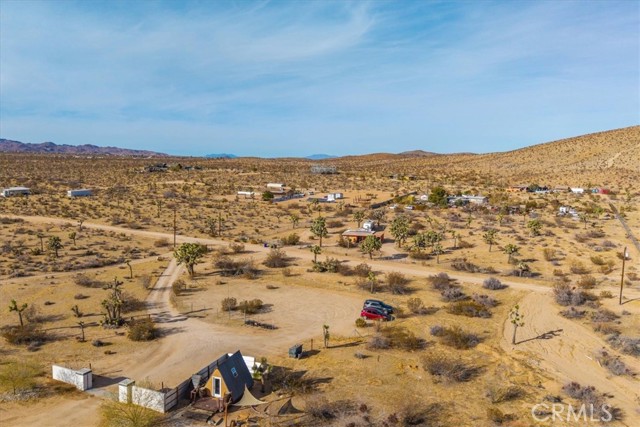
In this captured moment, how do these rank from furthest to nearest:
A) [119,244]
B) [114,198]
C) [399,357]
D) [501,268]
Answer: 1. [114,198]
2. [119,244]
3. [501,268]
4. [399,357]

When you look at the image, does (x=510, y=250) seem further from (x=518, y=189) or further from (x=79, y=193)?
(x=79, y=193)

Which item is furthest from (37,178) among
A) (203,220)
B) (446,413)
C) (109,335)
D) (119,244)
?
(446,413)

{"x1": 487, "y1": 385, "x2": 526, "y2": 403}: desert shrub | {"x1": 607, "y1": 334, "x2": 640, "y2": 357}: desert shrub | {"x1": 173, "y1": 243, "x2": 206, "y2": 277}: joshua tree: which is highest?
{"x1": 173, "y1": 243, "x2": 206, "y2": 277}: joshua tree

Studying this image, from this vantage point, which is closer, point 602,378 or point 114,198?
point 602,378

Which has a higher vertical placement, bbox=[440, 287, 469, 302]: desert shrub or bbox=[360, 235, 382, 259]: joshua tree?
bbox=[360, 235, 382, 259]: joshua tree

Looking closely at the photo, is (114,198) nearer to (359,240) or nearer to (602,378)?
(359,240)

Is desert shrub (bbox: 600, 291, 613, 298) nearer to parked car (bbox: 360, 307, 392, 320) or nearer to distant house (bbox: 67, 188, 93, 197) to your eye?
parked car (bbox: 360, 307, 392, 320)

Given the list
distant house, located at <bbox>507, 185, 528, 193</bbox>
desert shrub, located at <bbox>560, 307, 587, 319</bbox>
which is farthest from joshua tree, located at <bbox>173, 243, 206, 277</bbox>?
distant house, located at <bbox>507, 185, 528, 193</bbox>
